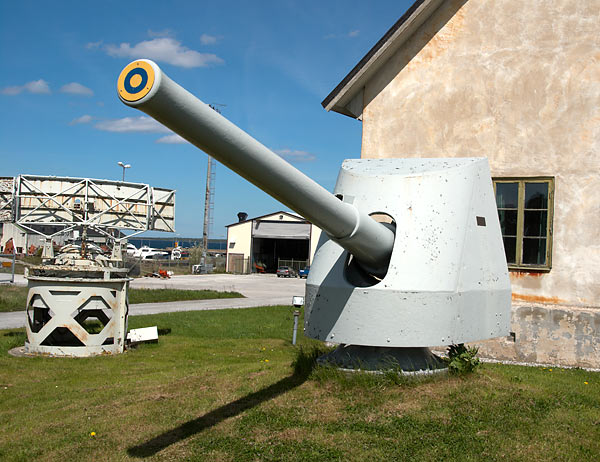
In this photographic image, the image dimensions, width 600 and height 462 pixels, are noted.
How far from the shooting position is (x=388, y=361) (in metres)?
5.48

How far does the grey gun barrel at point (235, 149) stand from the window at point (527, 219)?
5091 mm

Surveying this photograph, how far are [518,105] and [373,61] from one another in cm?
237

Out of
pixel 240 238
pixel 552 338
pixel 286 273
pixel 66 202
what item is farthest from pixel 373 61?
pixel 240 238

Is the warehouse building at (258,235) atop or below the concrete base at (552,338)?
atop

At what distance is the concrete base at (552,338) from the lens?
8430 mm

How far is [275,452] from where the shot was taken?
14.2 feet

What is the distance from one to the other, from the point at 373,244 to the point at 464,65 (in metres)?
5.73

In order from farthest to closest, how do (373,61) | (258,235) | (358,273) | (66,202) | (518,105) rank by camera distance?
1. (258,235)
2. (66,202)
3. (373,61)
4. (518,105)
5. (358,273)

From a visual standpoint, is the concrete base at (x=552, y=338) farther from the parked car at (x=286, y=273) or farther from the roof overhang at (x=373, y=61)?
the parked car at (x=286, y=273)

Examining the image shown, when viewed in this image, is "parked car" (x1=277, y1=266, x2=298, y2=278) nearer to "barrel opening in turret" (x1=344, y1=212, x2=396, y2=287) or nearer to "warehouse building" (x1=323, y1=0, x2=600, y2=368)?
"warehouse building" (x1=323, y1=0, x2=600, y2=368)

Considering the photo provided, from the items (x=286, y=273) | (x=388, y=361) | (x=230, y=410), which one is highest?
(x=286, y=273)

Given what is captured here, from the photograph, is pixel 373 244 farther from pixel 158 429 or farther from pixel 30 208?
pixel 30 208

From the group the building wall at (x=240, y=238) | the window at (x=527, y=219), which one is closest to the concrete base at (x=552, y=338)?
the window at (x=527, y=219)

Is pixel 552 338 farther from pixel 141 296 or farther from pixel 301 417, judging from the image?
pixel 141 296
